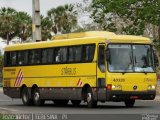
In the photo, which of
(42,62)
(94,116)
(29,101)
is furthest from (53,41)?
(94,116)

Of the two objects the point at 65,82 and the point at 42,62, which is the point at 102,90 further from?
the point at 42,62

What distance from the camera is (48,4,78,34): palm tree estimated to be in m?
88.6

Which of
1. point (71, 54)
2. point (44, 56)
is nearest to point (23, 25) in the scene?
point (44, 56)

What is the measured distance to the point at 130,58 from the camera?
1091 inches

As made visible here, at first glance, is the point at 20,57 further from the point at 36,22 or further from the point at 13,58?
the point at 36,22

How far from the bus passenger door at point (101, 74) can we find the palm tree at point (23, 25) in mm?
64003

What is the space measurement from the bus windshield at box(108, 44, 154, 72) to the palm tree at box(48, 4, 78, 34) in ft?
197

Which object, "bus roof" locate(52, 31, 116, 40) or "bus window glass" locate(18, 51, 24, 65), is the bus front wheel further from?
"bus roof" locate(52, 31, 116, 40)

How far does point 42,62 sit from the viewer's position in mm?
31734

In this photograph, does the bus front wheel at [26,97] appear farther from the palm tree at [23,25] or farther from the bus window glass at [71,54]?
the palm tree at [23,25]

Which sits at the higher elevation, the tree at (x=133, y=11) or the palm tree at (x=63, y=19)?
the palm tree at (x=63, y=19)

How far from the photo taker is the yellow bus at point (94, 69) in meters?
27.4

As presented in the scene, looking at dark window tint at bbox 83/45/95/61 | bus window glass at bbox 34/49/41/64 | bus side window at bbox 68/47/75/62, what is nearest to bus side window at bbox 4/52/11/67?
bus window glass at bbox 34/49/41/64

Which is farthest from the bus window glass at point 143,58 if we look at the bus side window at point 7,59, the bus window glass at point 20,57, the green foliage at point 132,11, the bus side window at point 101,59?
the green foliage at point 132,11
